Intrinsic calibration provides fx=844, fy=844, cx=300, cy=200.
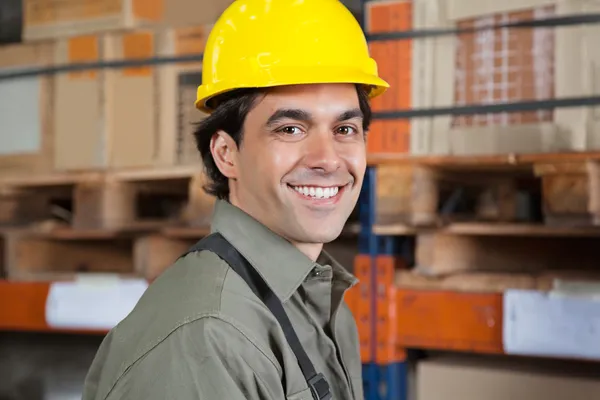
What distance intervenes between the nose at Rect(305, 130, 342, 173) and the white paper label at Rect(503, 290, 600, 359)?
53.6 inches

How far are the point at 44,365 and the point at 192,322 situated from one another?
3232 millimetres

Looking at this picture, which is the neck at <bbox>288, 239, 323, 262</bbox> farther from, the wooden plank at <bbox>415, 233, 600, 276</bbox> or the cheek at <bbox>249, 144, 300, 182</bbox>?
the wooden plank at <bbox>415, 233, 600, 276</bbox>

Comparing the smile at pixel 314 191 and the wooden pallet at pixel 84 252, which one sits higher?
the smile at pixel 314 191

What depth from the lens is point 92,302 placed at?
13.3ft

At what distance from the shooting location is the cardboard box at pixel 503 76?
3062 mm

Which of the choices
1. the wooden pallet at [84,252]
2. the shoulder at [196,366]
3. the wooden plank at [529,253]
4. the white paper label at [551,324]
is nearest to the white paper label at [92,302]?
the wooden pallet at [84,252]

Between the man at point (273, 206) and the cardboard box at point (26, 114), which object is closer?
the man at point (273, 206)

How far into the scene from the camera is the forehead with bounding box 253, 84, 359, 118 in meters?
2.01

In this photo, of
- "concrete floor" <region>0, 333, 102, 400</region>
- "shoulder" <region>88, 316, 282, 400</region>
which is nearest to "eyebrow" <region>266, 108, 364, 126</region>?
"shoulder" <region>88, 316, 282, 400</region>

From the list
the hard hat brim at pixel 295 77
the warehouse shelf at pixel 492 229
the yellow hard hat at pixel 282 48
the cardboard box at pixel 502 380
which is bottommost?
the cardboard box at pixel 502 380

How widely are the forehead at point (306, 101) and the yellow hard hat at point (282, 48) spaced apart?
4cm

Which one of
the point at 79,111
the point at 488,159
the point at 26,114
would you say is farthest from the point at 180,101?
the point at 488,159

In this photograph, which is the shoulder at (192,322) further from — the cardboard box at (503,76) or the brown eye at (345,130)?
the cardboard box at (503,76)

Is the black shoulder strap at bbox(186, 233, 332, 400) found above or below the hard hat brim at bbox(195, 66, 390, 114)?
below
